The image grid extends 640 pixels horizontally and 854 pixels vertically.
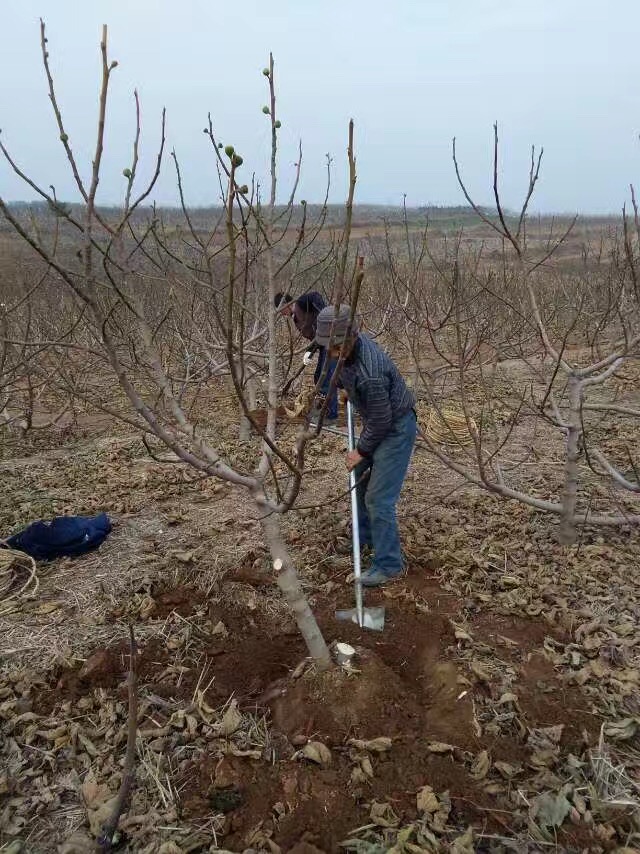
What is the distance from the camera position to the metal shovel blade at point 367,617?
2871 millimetres

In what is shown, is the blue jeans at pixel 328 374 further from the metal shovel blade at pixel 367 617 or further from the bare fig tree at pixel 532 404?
the metal shovel blade at pixel 367 617

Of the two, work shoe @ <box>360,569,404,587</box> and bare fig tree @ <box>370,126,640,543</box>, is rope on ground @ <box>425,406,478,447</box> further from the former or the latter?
work shoe @ <box>360,569,404,587</box>

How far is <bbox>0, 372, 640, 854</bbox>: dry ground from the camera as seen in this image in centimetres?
193

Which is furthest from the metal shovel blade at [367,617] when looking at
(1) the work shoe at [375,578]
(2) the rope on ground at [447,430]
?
(2) the rope on ground at [447,430]

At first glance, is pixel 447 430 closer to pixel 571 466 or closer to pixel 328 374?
pixel 328 374

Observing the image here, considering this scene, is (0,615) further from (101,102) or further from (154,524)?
(101,102)

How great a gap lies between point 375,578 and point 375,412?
0.97 meters

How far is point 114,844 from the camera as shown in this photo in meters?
1.92

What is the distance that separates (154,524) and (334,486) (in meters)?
1.50

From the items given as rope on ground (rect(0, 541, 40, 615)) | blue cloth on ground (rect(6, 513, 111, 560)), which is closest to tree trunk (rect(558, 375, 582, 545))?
blue cloth on ground (rect(6, 513, 111, 560))

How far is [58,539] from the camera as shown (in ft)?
12.1

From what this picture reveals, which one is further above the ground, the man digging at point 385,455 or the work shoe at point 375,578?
the man digging at point 385,455

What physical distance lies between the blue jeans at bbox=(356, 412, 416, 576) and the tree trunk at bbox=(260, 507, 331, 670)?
0.91 meters

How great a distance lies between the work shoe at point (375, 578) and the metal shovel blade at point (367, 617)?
24 centimetres
